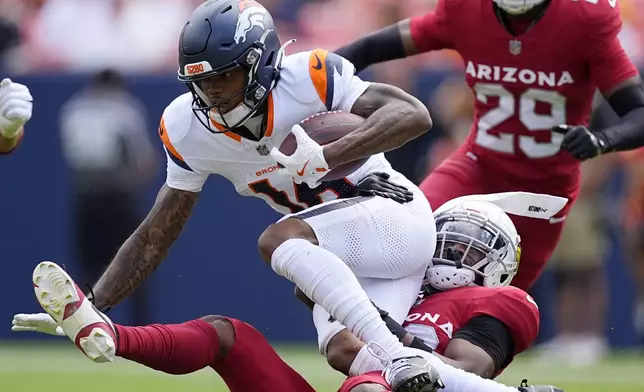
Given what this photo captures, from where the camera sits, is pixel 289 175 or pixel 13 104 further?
pixel 13 104

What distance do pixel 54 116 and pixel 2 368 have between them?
6.59 feet

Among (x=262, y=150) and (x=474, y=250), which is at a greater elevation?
(x=262, y=150)

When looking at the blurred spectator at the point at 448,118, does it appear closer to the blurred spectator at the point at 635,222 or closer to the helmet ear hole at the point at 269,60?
the blurred spectator at the point at 635,222

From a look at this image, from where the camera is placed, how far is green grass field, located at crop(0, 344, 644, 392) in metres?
8.23

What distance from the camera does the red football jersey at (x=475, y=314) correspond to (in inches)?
193

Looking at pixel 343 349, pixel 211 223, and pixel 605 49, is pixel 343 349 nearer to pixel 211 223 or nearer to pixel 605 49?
pixel 605 49

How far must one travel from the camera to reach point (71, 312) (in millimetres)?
4641

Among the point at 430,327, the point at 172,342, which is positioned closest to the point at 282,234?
the point at 172,342

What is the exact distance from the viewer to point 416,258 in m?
5.04

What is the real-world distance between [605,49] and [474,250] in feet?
4.74

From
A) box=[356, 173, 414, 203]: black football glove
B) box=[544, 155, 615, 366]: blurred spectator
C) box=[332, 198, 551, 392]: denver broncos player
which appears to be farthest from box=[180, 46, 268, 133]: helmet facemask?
box=[544, 155, 615, 366]: blurred spectator

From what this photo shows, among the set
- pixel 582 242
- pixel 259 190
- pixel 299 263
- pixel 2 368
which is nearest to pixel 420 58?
pixel 582 242

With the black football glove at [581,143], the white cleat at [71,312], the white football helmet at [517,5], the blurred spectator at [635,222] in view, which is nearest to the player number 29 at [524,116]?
the white football helmet at [517,5]

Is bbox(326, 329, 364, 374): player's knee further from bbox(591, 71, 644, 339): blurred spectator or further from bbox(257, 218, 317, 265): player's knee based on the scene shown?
bbox(591, 71, 644, 339): blurred spectator
